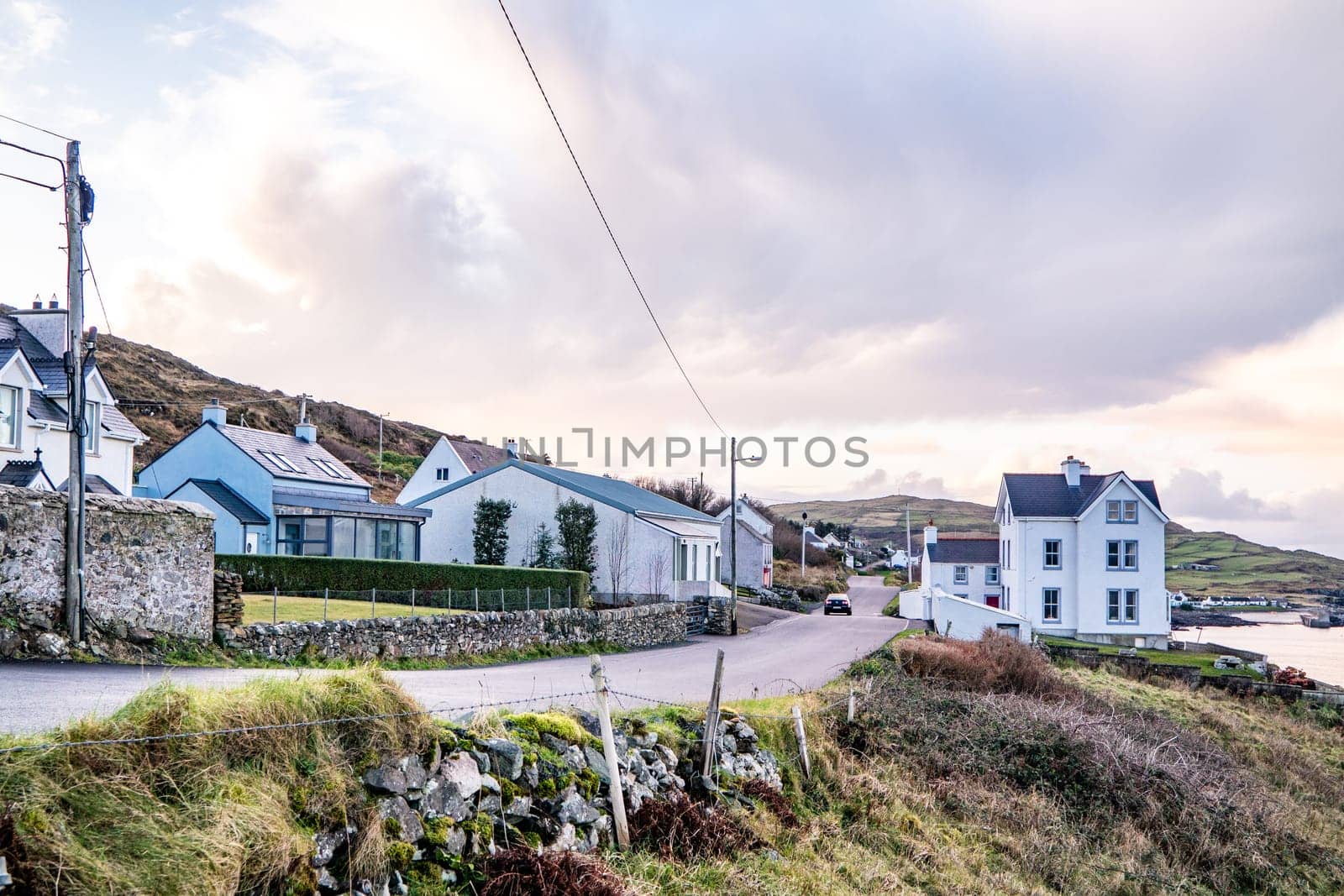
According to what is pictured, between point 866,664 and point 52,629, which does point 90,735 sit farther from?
point 866,664

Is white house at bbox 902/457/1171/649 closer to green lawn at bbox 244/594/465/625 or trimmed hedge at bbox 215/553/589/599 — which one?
trimmed hedge at bbox 215/553/589/599

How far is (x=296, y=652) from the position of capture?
61.2 feet

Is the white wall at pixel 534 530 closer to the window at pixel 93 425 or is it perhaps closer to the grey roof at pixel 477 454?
the window at pixel 93 425

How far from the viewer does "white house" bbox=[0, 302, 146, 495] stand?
27.3 metres

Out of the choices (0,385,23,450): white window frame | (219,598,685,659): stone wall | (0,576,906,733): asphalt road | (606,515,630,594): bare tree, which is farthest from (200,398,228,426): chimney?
(0,576,906,733): asphalt road

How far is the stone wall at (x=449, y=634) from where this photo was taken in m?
18.4

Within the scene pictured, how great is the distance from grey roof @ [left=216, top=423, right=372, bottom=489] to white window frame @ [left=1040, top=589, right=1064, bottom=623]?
3685cm

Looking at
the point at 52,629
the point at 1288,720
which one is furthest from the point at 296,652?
the point at 1288,720

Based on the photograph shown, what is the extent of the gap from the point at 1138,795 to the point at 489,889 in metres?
13.1

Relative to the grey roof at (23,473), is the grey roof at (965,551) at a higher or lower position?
lower

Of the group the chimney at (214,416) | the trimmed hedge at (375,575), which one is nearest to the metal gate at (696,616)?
the trimmed hedge at (375,575)

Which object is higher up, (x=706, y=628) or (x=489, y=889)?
(x=489, y=889)

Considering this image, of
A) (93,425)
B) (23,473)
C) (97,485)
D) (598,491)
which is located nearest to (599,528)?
(598,491)

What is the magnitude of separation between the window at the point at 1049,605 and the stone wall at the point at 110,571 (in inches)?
1805
